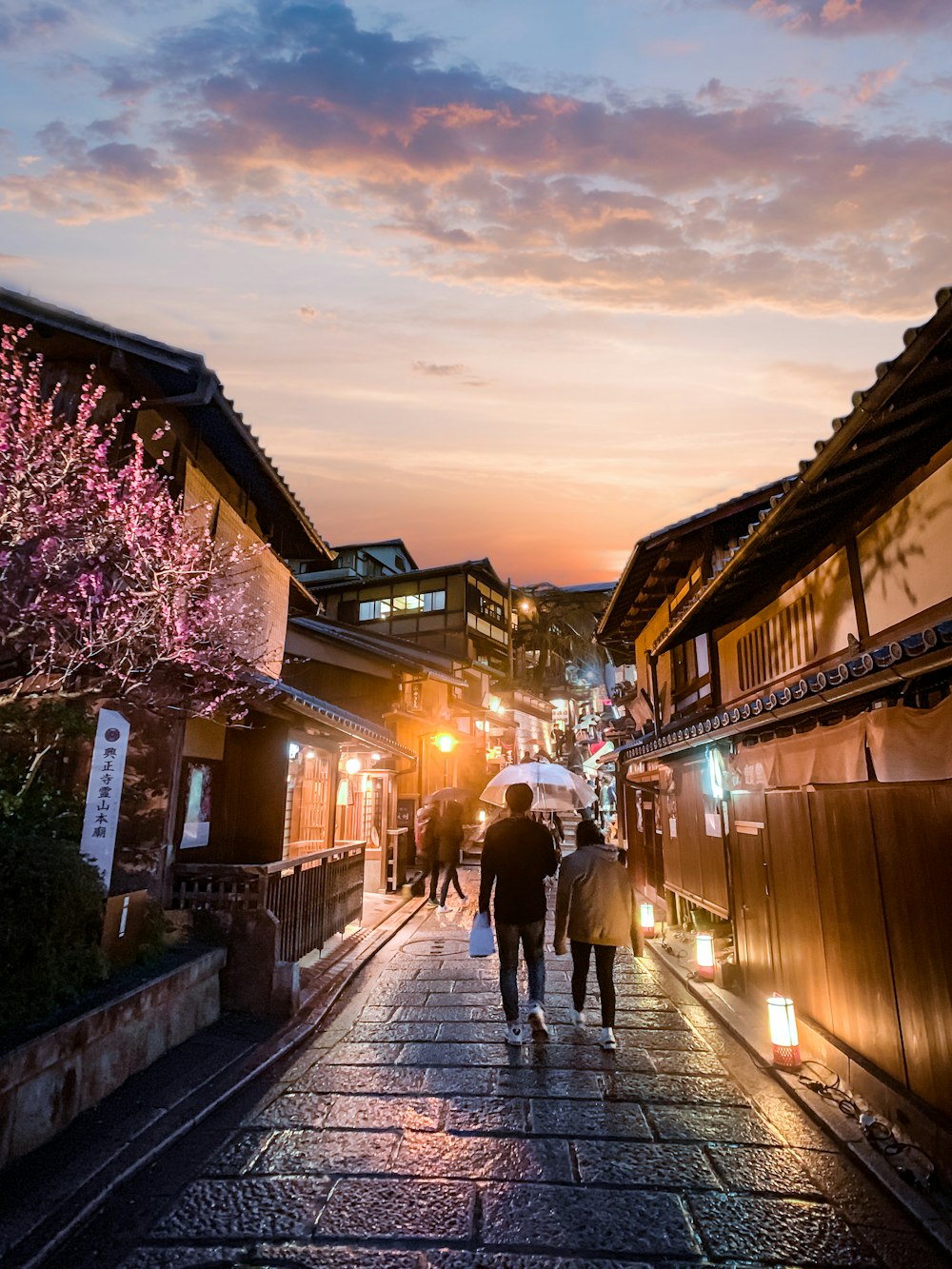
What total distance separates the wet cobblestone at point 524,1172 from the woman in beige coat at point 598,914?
0.83 meters

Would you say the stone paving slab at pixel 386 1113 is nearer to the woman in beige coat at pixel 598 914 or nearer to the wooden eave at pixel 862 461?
the woman in beige coat at pixel 598 914

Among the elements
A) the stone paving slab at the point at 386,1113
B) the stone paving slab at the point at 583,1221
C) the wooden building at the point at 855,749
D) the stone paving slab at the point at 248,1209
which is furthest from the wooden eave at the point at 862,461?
the stone paving slab at the point at 248,1209

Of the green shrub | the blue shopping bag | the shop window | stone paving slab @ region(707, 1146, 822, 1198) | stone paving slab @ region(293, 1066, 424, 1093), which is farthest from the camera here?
the shop window

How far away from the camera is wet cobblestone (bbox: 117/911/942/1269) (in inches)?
174

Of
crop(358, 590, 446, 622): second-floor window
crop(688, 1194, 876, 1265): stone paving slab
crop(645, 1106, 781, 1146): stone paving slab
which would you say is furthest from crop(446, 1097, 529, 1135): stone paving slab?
crop(358, 590, 446, 622): second-floor window

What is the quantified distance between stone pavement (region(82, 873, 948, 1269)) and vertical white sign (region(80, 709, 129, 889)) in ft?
12.8

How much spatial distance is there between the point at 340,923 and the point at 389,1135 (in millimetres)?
9165

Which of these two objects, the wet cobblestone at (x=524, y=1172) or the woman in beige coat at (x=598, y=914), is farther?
the woman in beige coat at (x=598, y=914)

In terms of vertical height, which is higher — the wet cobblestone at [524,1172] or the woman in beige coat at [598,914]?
the woman in beige coat at [598,914]

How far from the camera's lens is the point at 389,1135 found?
595 cm

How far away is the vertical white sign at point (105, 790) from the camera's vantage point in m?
8.97

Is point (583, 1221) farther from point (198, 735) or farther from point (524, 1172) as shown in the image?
point (198, 735)

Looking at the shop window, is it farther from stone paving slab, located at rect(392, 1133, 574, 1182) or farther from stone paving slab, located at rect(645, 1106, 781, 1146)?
stone paving slab, located at rect(645, 1106, 781, 1146)

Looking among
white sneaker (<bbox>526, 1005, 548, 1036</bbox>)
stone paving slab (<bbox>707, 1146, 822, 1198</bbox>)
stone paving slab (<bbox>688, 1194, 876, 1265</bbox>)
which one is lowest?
stone paving slab (<bbox>707, 1146, 822, 1198</bbox>)
